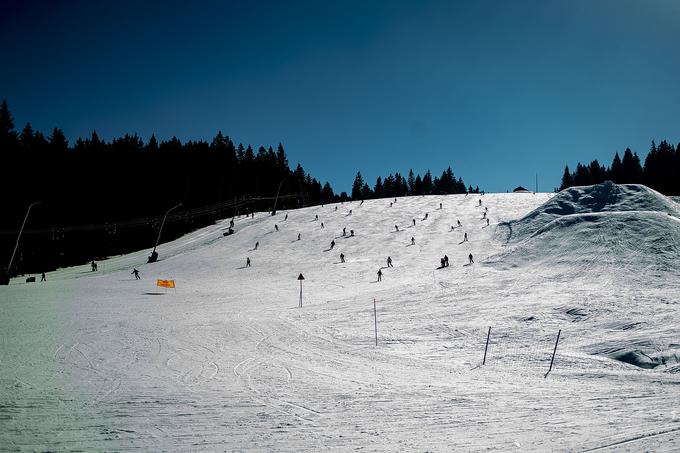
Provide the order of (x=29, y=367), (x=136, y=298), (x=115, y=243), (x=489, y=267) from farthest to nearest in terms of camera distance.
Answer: (x=115, y=243), (x=489, y=267), (x=136, y=298), (x=29, y=367)

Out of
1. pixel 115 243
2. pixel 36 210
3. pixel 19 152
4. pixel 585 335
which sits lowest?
pixel 585 335

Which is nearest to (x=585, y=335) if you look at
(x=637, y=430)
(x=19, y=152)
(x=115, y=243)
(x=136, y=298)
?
(x=637, y=430)

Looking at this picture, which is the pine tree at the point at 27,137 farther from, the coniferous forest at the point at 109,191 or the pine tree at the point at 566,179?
the pine tree at the point at 566,179

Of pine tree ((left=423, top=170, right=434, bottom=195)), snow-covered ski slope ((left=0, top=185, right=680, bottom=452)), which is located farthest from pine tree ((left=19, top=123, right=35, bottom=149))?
pine tree ((left=423, top=170, right=434, bottom=195))

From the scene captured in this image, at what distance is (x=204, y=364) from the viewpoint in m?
14.3

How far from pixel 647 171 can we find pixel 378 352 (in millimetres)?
103341

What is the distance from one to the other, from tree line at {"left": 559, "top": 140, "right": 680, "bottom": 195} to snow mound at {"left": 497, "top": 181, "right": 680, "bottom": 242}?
2054 inches

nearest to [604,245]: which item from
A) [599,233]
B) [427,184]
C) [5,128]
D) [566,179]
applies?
[599,233]

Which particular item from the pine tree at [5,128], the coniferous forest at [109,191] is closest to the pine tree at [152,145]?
the coniferous forest at [109,191]

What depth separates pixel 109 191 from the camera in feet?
241

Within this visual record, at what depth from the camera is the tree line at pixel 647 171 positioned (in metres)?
86.1

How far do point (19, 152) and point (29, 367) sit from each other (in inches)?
2443

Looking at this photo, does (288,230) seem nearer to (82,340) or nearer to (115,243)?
(115,243)

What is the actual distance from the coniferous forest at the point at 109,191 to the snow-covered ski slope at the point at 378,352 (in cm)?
2233
